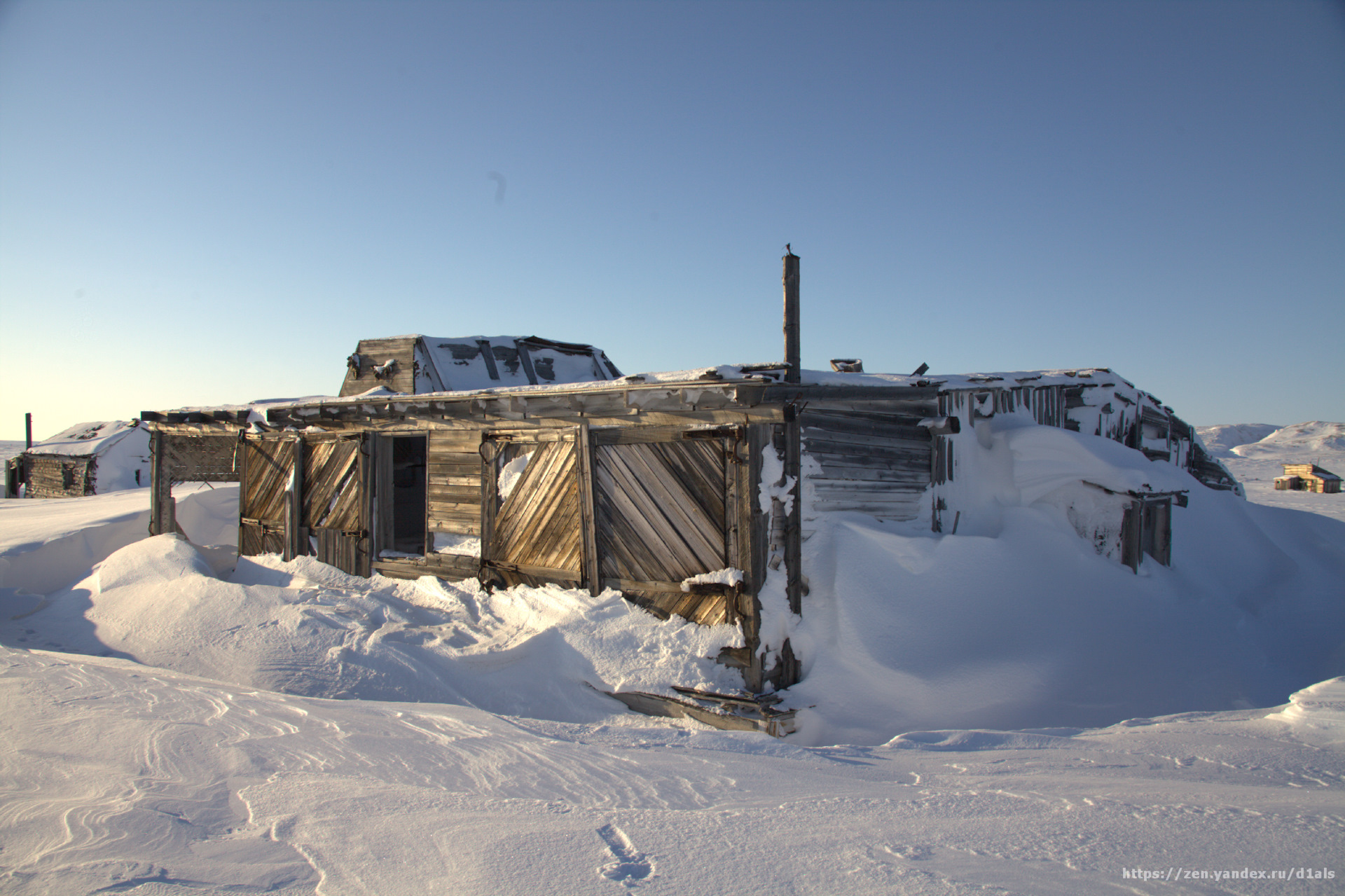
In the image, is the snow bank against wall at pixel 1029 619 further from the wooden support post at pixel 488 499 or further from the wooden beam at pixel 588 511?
the wooden support post at pixel 488 499

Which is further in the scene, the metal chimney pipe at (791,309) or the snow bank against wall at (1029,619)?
the metal chimney pipe at (791,309)

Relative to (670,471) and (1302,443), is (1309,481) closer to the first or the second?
(1302,443)

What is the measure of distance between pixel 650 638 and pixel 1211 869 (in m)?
4.52

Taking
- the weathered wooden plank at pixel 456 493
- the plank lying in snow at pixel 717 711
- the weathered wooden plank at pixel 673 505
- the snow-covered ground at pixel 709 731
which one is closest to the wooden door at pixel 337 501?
the snow-covered ground at pixel 709 731

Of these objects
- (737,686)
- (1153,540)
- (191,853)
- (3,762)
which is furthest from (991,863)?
(1153,540)

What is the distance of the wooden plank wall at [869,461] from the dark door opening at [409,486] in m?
9.40

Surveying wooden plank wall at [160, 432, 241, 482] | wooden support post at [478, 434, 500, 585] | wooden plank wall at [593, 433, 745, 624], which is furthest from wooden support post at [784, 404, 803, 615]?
wooden plank wall at [160, 432, 241, 482]

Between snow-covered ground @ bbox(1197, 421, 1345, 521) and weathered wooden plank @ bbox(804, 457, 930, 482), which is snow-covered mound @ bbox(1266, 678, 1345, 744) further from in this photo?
snow-covered ground @ bbox(1197, 421, 1345, 521)

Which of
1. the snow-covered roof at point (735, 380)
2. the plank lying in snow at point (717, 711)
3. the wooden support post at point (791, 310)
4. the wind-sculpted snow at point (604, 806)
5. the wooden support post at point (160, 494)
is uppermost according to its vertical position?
the wooden support post at point (791, 310)

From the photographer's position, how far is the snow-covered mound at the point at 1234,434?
51.6 metres

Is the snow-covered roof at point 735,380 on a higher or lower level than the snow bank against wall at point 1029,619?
higher

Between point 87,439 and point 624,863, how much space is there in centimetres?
3416

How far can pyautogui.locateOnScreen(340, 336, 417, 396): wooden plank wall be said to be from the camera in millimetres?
12050

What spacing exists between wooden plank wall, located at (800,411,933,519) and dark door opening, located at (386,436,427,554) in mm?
9398
